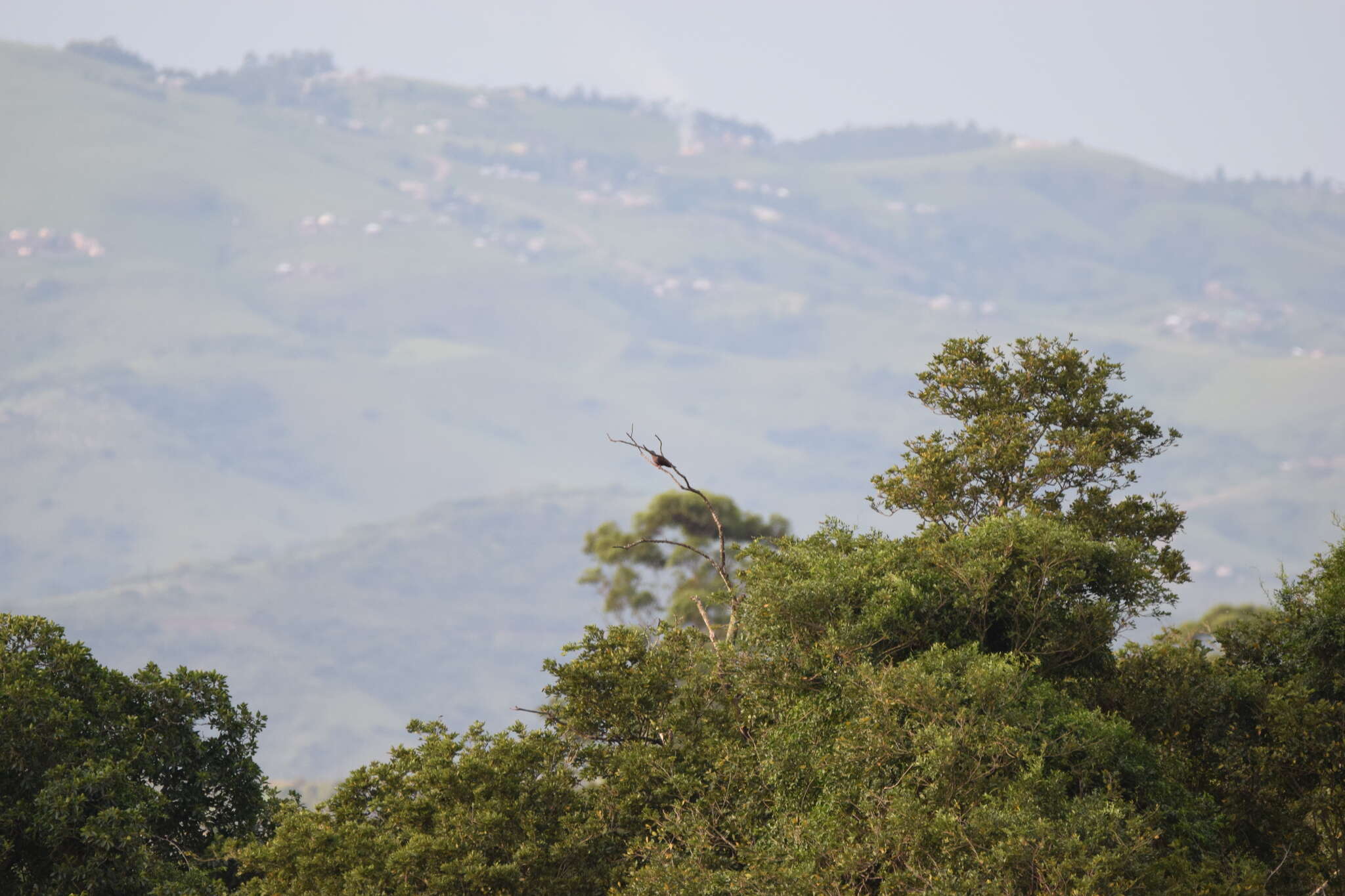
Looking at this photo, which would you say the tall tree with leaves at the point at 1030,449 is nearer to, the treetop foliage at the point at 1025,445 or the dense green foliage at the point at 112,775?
the treetop foliage at the point at 1025,445

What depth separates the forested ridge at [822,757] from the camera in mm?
16281

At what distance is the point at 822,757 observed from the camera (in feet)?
58.3

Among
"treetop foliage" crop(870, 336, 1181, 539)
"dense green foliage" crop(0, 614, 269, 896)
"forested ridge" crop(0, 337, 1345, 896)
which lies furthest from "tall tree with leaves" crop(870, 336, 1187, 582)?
"dense green foliage" crop(0, 614, 269, 896)

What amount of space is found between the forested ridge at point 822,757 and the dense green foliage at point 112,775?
0.05 m

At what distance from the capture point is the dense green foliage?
18.4 meters

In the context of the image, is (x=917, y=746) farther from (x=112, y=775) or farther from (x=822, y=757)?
(x=112, y=775)

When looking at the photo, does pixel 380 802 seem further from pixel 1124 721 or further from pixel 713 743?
pixel 1124 721

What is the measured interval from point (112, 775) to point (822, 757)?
9341 millimetres

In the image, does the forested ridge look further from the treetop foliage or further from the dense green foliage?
the treetop foliage

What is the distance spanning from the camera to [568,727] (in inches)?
839

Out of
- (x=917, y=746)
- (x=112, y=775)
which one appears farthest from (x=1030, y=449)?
(x=112, y=775)

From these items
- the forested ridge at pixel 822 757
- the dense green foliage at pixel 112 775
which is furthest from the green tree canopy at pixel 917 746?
the dense green foliage at pixel 112 775

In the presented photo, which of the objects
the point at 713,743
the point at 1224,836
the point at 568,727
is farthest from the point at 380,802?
the point at 1224,836

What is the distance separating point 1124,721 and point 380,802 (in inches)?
408
